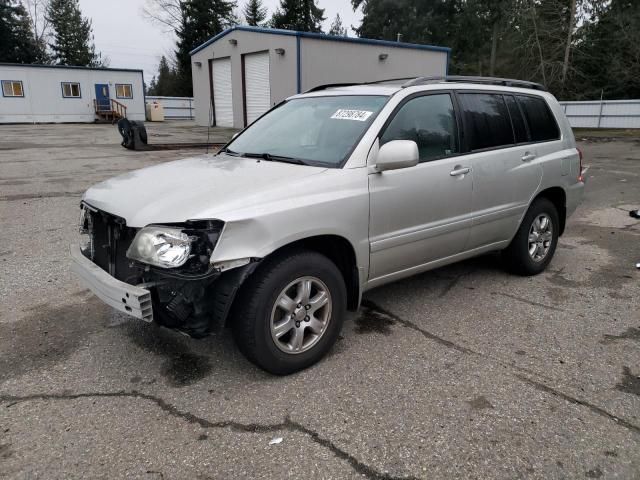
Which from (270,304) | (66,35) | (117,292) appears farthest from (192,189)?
(66,35)

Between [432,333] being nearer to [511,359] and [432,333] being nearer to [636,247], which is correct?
[511,359]

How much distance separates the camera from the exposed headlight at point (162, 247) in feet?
9.03

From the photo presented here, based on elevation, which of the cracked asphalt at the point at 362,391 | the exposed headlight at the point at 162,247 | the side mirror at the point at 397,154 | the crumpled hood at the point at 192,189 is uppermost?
the side mirror at the point at 397,154

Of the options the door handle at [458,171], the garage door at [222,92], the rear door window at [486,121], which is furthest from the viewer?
the garage door at [222,92]

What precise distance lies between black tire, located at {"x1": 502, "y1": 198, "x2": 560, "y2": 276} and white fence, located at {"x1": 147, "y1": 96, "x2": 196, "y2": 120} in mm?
37612

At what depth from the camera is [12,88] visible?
102ft

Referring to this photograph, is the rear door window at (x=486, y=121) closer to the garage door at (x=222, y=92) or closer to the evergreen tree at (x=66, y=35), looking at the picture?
the garage door at (x=222, y=92)

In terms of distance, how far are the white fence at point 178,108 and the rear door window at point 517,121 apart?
1476 inches

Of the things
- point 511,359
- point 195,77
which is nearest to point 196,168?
point 511,359

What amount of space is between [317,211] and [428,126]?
54.3 inches

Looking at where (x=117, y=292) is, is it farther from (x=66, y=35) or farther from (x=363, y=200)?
(x=66, y=35)

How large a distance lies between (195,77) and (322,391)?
101ft

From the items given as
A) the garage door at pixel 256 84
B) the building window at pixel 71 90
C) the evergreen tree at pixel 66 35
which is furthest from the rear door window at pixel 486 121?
the evergreen tree at pixel 66 35

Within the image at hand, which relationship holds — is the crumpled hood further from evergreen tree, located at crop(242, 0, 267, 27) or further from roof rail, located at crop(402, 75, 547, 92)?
evergreen tree, located at crop(242, 0, 267, 27)
